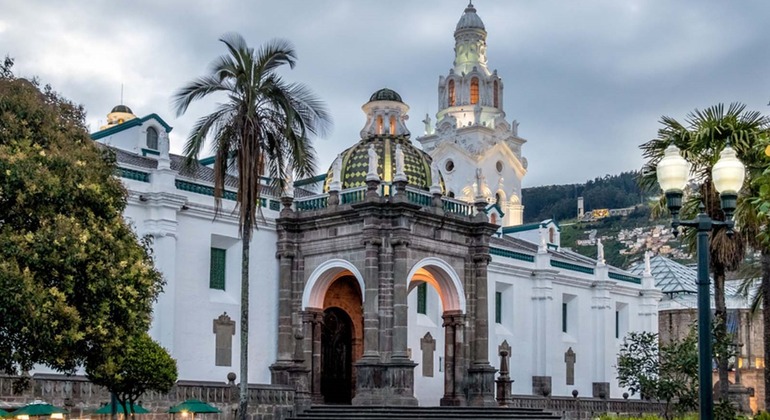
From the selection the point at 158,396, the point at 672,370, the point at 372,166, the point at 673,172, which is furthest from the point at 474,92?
the point at 673,172

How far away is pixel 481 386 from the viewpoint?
1384 inches

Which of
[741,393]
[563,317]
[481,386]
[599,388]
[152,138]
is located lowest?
[741,393]

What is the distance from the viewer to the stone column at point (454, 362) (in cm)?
3484

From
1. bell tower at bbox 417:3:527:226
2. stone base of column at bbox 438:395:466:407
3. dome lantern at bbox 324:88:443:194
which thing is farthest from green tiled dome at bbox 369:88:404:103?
bell tower at bbox 417:3:527:226

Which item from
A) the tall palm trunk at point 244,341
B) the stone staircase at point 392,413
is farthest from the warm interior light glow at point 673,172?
the stone staircase at point 392,413

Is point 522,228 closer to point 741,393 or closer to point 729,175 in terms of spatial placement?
point 741,393

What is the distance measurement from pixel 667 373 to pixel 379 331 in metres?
8.51

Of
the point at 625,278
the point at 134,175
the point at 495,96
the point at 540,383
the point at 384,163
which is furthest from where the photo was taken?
the point at 495,96

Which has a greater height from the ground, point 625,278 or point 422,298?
point 625,278

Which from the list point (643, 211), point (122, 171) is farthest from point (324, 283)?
point (643, 211)

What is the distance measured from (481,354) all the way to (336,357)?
523 cm

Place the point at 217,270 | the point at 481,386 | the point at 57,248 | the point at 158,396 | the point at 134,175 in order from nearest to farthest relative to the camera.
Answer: the point at 57,248 → the point at 158,396 → the point at 134,175 → the point at 217,270 → the point at 481,386

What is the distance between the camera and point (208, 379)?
108 feet

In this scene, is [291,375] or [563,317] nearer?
[291,375]
